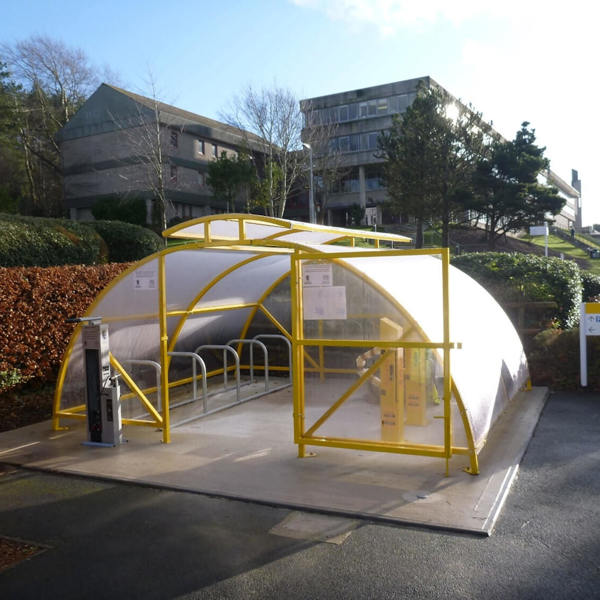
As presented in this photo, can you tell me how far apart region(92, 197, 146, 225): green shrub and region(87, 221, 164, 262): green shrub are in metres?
18.8

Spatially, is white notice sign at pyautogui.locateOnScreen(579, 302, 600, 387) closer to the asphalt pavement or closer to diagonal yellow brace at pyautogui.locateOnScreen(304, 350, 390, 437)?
the asphalt pavement

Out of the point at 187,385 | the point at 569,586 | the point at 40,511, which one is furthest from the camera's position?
the point at 187,385

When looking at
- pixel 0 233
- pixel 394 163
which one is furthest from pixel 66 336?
pixel 394 163

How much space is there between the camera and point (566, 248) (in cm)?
4241

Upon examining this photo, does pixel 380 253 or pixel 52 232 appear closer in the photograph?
pixel 380 253

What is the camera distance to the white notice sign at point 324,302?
224 inches

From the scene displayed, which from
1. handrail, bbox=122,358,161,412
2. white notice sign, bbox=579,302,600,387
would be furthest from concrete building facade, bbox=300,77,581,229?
handrail, bbox=122,358,161,412

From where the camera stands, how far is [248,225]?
269 inches

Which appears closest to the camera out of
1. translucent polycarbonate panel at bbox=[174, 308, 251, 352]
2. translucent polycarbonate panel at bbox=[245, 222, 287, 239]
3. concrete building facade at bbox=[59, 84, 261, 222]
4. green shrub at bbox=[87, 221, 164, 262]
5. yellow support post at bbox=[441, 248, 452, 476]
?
yellow support post at bbox=[441, 248, 452, 476]

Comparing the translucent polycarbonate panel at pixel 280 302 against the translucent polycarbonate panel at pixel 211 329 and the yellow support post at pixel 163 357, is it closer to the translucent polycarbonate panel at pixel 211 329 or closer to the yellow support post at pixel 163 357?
the translucent polycarbonate panel at pixel 211 329

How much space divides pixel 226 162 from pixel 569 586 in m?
31.3

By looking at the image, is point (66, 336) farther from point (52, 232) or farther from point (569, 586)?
point (569, 586)

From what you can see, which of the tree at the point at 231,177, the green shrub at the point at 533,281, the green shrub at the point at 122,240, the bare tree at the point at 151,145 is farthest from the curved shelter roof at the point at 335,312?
the tree at the point at 231,177

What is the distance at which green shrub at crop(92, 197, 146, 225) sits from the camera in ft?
110
